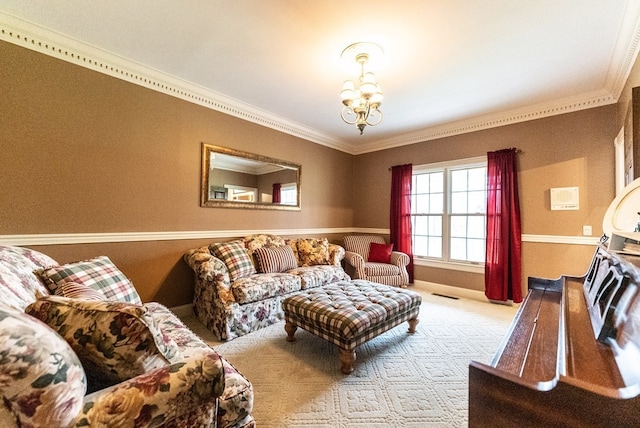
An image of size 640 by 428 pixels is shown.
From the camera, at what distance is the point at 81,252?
2.39 metres

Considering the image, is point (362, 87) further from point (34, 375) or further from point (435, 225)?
point (435, 225)

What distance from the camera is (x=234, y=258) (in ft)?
9.73

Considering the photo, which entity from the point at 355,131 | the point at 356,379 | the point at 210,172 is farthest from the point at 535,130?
the point at 210,172

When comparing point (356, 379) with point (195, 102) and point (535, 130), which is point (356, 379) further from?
point (535, 130)

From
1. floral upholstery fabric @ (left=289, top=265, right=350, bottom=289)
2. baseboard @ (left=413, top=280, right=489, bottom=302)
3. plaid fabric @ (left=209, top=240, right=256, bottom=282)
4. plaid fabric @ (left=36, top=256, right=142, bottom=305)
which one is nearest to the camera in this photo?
plaid fabric @ (left=36, top=256, right=142, bottom=305)

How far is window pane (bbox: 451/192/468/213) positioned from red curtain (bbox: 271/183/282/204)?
9.17 feet

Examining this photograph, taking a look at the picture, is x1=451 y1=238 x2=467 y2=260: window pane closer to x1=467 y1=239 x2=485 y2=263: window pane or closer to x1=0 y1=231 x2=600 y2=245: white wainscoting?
x1=467 y1=239 x2=485 y2=263: window pane

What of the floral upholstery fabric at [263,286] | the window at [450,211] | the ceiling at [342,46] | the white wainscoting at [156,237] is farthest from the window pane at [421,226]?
the floral upholstery fabric at [263,286]

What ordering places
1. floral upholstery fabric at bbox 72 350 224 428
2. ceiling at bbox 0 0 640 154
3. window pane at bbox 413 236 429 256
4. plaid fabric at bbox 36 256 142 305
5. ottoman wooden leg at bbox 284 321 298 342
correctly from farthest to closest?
1. window pane at bbox 413 236 429 256
2. ottoman wooden leg at bbox 284 321 298 342
3. ceiling at bbox 0 0 640 154
4. plaid fabric at bbox 36 256 142 305
5. floral upholstery fabric at bbox 72 350 224 428

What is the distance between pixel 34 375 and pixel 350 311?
173cm

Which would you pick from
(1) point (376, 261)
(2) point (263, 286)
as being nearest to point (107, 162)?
(2) point (263, 286)

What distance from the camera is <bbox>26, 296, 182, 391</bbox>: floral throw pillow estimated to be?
2.85 feet

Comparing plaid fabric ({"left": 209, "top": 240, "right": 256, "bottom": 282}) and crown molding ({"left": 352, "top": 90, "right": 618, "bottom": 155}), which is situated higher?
crown molding ({"left": 352, "top": 90, "right": 618, "bottom": 155})

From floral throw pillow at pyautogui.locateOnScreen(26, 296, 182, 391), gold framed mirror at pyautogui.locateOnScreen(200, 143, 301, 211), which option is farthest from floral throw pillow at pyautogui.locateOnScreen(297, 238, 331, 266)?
floral throw pillow at pyautogui.locateOnScreen(26, 296, 182, 391)
